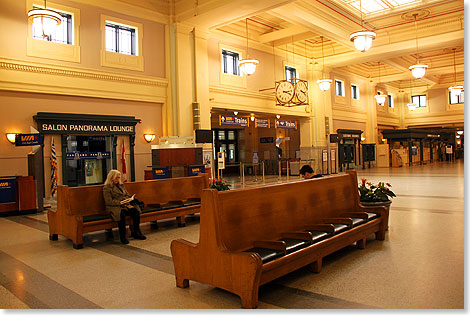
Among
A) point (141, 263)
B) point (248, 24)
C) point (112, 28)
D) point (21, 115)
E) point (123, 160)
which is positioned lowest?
point (141, 263)

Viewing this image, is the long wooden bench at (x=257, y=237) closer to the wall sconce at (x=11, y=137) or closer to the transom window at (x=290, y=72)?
the wall sconce at (x=11, y=137)

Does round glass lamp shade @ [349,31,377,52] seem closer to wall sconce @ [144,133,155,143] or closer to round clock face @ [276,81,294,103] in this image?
round clock face @ [276,81,294,103]

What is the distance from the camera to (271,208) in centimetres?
427

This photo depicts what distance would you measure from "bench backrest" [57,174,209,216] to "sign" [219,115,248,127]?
7.86 metres

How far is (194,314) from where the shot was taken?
3.13 m

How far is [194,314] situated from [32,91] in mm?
9776

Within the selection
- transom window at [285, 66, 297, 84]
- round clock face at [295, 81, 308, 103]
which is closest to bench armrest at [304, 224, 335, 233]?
round clock face at [295, 81, 308, 103]

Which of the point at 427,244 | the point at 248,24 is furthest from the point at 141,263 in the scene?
the point at 248,24

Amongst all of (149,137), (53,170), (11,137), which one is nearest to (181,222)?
(53,170)

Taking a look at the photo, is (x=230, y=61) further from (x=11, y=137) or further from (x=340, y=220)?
(x=340, y=220)

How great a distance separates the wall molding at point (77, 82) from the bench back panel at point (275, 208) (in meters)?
8.89

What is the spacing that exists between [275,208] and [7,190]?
301 inches

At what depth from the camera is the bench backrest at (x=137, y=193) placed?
241 inches

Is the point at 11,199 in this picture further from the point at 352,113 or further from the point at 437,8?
the point at 352,113
